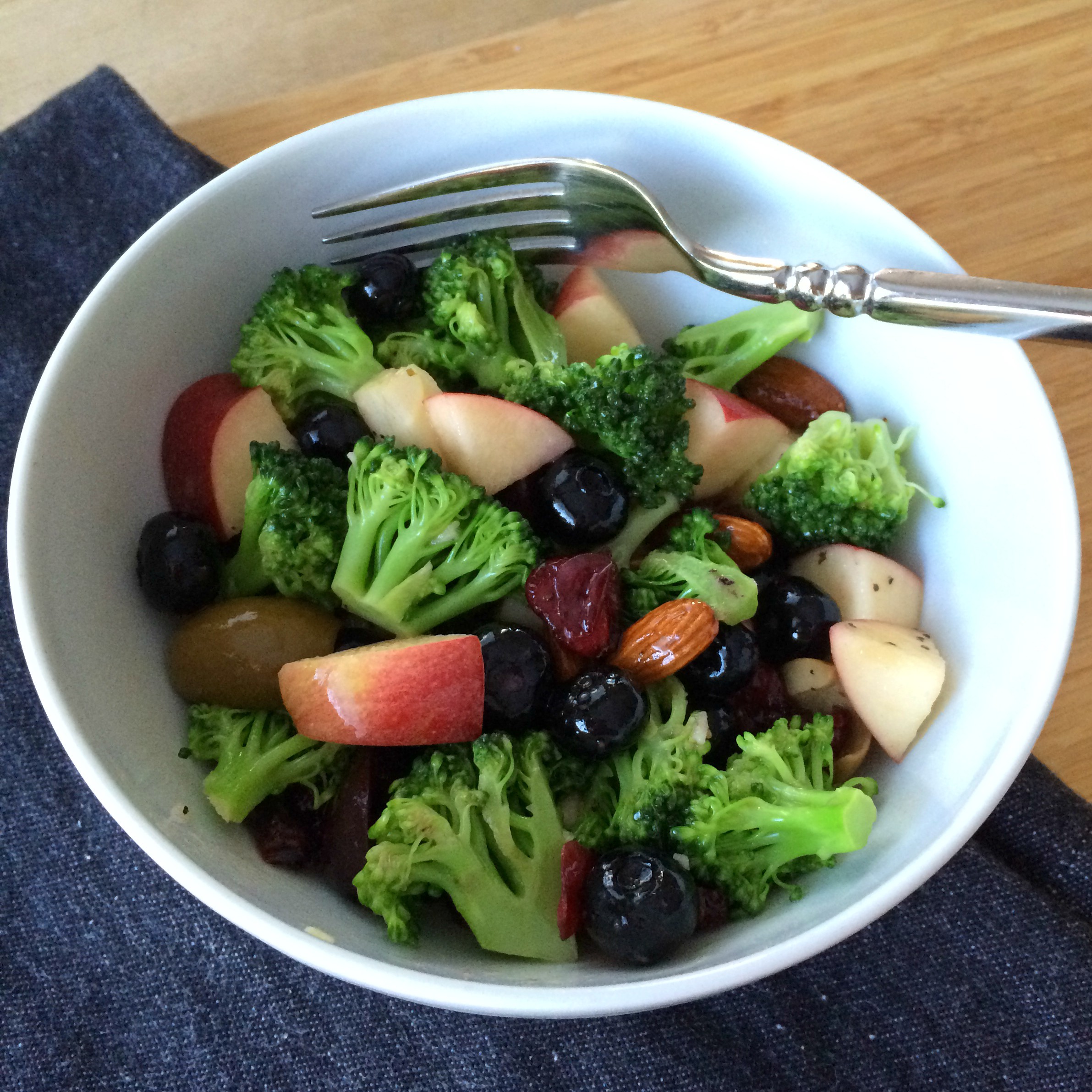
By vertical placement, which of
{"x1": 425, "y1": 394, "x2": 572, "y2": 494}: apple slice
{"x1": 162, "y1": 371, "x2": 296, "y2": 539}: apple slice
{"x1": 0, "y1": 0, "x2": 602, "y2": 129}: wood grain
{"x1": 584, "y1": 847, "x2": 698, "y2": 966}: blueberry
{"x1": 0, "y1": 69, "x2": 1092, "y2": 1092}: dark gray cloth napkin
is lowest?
{"x1": 0, "y1": 69, "x2": 1092, "y2": 1092}: dark gray cloth napkin

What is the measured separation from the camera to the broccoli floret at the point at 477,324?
101cm

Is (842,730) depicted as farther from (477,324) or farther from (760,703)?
(477,324)

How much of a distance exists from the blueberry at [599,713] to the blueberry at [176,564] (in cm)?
37

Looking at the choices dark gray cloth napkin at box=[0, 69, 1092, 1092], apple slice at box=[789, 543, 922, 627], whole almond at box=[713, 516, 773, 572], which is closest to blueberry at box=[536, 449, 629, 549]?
whole almond at box=[713, 516, 773, 572]

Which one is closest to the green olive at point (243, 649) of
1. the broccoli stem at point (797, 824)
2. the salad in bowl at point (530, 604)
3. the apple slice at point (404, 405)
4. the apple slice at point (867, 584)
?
the salad in bowl at point (530, 604)

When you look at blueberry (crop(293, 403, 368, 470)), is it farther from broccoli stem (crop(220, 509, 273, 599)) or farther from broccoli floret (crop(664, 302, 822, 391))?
broccoli floret (crop(664, 302, 822, 391))

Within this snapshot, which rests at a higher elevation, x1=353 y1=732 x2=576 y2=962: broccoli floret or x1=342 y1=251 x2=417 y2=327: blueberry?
x1=342 y1=251 x2=417 y2=327: blueberry

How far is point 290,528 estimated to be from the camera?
0.91m

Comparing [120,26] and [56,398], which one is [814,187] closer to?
[56,398]

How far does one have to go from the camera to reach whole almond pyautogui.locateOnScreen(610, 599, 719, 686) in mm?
883

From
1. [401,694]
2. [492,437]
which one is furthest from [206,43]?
[401,694]

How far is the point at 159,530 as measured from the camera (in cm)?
92

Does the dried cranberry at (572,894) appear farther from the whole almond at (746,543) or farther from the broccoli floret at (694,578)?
the whole almond at (746,543)

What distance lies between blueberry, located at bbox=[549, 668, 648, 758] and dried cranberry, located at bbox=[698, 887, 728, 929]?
0.15 meters
